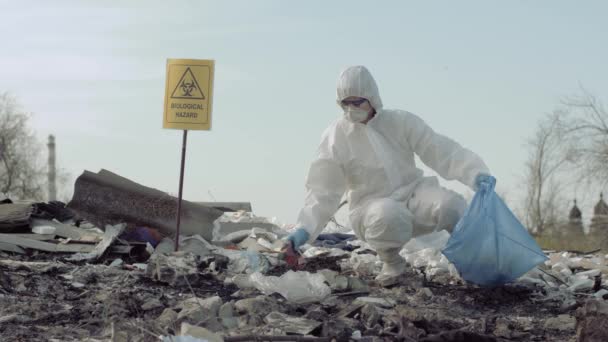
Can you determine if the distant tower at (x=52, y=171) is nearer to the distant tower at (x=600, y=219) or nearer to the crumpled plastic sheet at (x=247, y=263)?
the distant tower at (x=600, y=219)

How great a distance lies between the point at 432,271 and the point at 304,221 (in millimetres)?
1221

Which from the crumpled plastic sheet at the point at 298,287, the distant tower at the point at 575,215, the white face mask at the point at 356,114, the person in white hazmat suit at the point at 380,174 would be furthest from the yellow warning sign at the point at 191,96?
the distant tower at the point at 575,215

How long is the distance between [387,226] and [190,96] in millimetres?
2704

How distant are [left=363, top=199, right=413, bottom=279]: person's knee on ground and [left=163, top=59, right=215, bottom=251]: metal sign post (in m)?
2.32

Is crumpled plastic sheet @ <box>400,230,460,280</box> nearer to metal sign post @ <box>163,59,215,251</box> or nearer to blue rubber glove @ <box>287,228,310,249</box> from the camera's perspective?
blue rubber glove @ <box>287,228,310,249</box>

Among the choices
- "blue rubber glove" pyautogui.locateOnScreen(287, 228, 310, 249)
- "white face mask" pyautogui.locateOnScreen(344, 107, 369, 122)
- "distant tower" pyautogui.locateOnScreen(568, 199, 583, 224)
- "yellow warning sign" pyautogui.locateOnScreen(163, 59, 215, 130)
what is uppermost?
"yellow warning sign" pyautogui.locateOnScreen(163, 59, 215, 130)

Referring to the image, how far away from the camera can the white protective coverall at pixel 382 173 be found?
5.61m

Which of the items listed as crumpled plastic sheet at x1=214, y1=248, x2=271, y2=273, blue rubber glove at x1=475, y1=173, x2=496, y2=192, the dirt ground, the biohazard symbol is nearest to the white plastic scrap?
the dirt ground

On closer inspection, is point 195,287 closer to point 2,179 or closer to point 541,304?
point 541,304

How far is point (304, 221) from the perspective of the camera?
5672mm

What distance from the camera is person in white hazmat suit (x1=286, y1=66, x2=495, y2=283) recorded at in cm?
560

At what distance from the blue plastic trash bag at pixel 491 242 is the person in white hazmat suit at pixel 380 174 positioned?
10.9 inches

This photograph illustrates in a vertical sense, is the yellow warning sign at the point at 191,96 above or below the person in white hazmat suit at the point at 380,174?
above

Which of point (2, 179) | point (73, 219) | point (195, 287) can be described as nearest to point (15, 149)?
point (2, 179)
